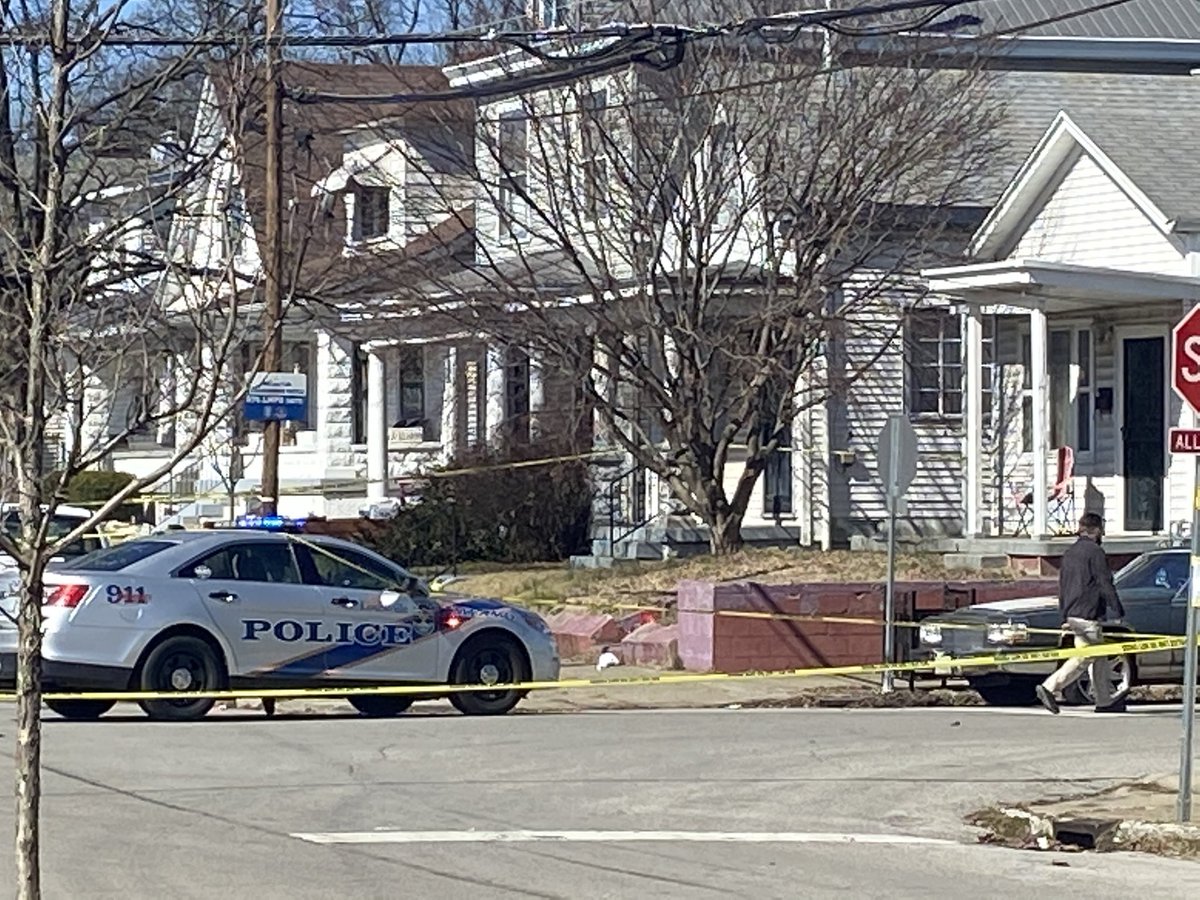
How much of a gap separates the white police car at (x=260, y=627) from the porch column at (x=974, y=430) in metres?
9.94

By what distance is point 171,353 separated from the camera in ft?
29.5

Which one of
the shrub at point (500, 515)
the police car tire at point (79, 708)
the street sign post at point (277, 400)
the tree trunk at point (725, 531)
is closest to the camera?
the police car tire at point (79, 708)

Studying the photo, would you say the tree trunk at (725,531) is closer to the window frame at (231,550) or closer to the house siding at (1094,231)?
the house siding at (1094,231)

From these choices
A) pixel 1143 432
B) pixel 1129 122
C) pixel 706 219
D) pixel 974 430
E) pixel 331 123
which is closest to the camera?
pixel 706 219

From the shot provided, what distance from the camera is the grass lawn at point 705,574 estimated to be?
2525 centimetres

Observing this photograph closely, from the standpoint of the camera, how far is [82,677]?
1698 cm

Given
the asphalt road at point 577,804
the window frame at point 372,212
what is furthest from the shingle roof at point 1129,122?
the asphalt road at point 577,804

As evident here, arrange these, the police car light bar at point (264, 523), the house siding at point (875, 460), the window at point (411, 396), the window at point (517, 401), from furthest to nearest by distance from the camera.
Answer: the window at point (411, 396), the window at point (517, 401), the house siding at point (875, 460), the police car light bar at point (264, 523)

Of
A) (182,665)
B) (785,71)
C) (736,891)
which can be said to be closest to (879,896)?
(736,891)

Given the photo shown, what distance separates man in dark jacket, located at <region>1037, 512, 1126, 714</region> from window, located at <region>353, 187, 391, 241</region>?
42.5 ft

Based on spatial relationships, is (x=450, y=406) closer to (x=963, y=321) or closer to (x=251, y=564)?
(x=963, y=321)

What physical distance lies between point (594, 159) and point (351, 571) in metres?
9.84

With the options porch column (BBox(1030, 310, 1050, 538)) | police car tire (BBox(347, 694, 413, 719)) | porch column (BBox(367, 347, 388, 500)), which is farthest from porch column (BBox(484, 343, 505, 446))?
police car tire (BBox(347, 694, 413, 719))

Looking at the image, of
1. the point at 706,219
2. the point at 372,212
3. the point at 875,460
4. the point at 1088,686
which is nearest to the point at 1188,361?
the point at 1088,686
